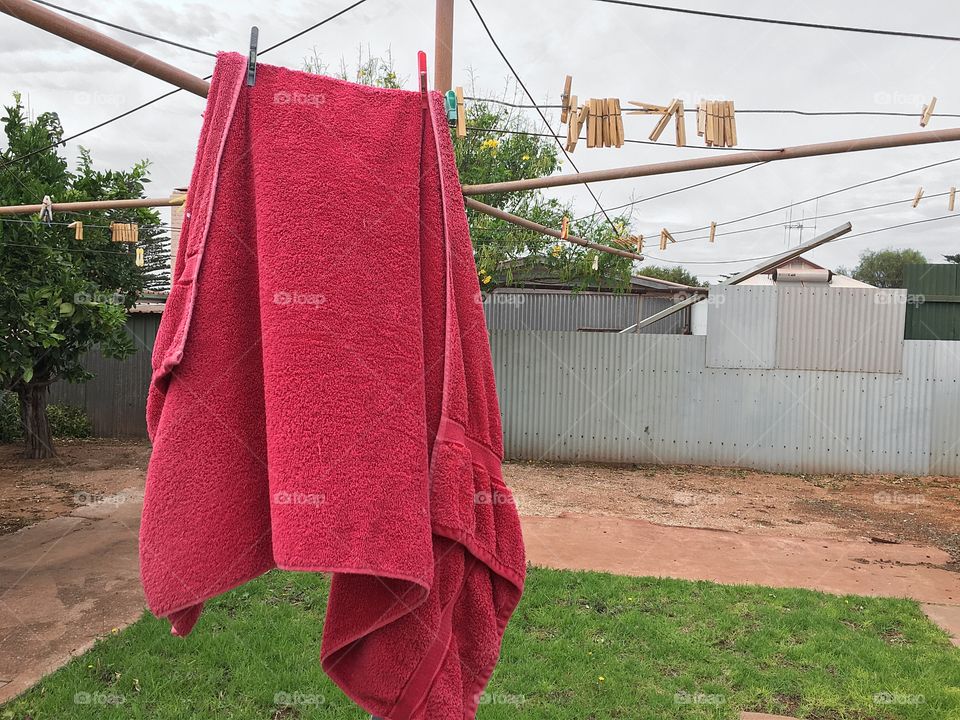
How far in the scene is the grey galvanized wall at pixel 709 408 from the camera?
30.7ft

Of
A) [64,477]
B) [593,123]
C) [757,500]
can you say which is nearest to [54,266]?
[64,477]

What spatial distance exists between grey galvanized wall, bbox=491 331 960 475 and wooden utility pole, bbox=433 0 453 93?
27.7 feet

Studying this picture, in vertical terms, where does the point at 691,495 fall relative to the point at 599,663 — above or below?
below

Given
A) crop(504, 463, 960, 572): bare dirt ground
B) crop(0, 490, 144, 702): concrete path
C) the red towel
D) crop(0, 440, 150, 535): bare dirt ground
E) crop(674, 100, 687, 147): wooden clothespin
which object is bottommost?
crop(504, 463, 960, 572): bare dirt ground

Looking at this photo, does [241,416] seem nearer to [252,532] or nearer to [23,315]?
[252,532]

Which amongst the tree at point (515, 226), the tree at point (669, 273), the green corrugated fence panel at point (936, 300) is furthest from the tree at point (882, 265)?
the tree at point (515, 226)

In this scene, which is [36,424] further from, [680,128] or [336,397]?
[336,397]

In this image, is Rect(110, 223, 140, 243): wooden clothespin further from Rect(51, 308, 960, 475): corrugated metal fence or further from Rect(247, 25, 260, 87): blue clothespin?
Rect(51, 308, 960, 475): corrugated metal fence

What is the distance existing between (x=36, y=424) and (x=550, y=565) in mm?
8533

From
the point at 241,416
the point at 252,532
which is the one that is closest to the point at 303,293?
the point at 241,416

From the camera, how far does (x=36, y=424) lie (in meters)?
9.80

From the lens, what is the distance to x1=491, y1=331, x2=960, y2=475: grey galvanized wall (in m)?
9.36

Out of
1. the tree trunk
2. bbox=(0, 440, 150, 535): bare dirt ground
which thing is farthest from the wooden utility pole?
the tree trunk

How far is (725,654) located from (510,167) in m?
7.20
